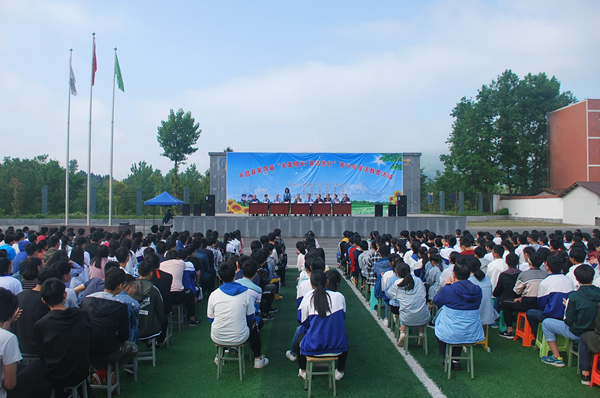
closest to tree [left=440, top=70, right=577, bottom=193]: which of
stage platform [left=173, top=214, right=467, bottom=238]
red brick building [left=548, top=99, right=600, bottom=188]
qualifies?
red brick building [left=548, top=99, right=600, bottom=188]

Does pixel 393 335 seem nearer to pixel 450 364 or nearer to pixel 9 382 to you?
pixel 450 364

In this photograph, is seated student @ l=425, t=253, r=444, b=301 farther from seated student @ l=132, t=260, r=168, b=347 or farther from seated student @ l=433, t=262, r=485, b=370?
seated student @ l=132, t=260, r=168, b=347

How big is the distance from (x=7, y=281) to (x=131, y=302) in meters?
1.45

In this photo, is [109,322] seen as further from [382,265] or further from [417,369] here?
[382,265]

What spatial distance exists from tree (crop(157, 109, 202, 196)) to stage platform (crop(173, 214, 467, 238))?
1715 cm

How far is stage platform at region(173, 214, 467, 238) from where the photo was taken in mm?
18516

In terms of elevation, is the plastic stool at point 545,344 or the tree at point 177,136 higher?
the tree at point 177,136

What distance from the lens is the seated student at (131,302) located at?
12.3 ft

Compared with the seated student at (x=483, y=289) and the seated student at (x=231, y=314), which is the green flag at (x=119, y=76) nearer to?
the seated student at (x=231, y=314)

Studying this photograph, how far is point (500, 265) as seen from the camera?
5.61m

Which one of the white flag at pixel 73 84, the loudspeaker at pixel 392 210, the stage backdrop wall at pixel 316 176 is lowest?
the loudspeaker at pixel 392 210

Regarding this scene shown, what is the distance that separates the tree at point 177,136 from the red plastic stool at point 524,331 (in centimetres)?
3234

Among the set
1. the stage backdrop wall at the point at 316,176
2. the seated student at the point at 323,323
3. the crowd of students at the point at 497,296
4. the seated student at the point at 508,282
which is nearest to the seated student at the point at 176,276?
the seated student at the point at 323,323

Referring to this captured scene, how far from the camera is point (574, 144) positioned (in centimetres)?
3186
